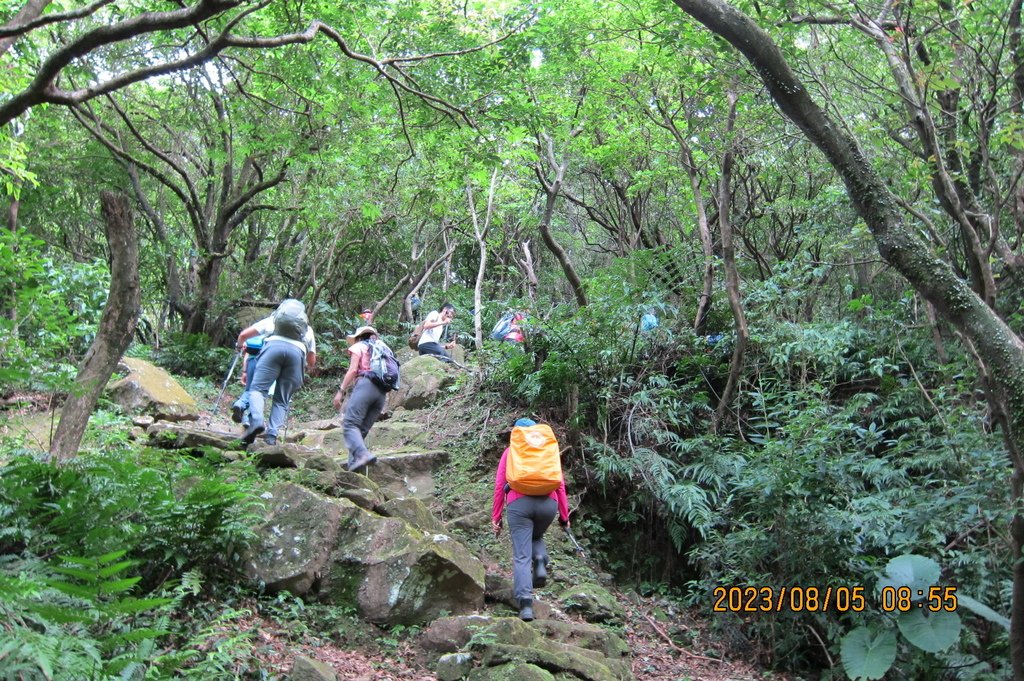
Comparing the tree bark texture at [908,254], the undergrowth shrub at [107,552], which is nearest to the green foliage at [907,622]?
the tree bark texture at [908,254]

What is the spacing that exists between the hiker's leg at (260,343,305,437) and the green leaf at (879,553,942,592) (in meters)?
6.16

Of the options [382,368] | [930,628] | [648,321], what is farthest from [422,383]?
[930,628]

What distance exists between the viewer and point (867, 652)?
22.3ft

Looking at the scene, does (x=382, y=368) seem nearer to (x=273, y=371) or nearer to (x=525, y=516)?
(x=273, y=371)

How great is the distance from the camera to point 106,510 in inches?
195

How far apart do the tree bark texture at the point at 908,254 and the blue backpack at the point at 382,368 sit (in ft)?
15.7

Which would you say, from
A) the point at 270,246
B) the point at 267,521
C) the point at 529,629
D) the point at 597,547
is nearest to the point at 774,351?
the point at 597,547

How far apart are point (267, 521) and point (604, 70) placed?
9.55m

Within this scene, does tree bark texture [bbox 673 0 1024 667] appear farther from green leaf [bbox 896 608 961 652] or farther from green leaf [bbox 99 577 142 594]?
green leaf [bbox 99 577 142 594]

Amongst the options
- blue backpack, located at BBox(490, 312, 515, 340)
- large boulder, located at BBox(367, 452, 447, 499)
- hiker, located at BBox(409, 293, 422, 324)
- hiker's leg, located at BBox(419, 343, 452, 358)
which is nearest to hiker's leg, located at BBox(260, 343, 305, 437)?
large boulder, located at BBox(367, 452, 447, 499)

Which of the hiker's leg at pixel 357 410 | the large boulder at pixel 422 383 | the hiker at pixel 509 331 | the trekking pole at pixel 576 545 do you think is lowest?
the trekking pole at pixel 576 545

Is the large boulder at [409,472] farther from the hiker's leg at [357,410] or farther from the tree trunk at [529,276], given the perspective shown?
the tree trunk at [529,276]
